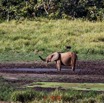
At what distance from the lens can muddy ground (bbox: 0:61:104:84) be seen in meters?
13.2

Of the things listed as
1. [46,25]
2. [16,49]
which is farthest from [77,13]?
[16,49]

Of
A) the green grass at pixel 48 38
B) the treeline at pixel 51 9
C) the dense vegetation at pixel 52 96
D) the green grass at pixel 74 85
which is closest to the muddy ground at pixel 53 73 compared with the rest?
the green grass at pixel 74 85

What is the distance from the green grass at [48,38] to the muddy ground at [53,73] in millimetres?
1608

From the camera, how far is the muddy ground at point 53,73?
13156 millimetres

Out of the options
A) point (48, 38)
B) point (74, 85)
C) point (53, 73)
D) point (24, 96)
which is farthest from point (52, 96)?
point (48, 38)

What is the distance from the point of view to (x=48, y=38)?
75.0 feet

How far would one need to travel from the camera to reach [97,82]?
1255 cm

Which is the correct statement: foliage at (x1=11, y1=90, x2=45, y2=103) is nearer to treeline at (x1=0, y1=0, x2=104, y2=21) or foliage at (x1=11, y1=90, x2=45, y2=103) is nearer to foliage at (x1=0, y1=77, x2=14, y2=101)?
foliage at (x1=0, y1=77, x2=14, y2=101)

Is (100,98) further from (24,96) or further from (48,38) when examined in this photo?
(48,38)

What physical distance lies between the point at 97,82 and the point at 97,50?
23.8ft

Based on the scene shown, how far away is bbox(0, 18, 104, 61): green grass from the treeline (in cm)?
138

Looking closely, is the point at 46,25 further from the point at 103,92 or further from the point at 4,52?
the point at 103,92

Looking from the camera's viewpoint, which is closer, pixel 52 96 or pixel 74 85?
pixel 52 96

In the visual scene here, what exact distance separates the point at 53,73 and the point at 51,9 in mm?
15222
